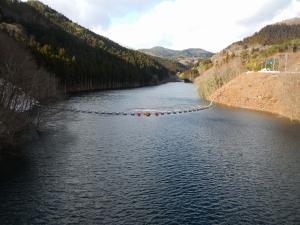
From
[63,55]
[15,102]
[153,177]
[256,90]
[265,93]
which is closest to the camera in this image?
[153,177]

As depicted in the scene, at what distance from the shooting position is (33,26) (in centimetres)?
17000

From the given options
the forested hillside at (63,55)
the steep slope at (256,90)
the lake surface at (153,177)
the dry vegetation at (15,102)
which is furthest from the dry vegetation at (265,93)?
the dry vegetation at (15,102)

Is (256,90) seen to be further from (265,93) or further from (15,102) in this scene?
(15,102)

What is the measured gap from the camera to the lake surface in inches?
1129

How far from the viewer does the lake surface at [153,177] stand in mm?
28688

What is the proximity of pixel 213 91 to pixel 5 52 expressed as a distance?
252 ft

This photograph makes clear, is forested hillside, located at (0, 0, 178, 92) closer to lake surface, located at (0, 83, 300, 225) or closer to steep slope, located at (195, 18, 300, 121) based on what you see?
steep slope, located at (195, 18, 300, 121)

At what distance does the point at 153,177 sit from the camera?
123 feet

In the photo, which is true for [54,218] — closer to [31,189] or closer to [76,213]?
[76,213]

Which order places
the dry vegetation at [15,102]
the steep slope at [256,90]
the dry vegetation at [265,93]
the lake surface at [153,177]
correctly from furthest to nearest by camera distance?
1. the steep slope at [256,90]
2. the dry vegetation at [265,93]
3. the dry vegetation at [15,102]
4. the lake surface at [153,177]

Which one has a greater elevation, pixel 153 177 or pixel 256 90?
pixel 256 90

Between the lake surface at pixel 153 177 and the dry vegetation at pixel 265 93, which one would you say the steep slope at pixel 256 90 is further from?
the lake surface at pixel 153 177

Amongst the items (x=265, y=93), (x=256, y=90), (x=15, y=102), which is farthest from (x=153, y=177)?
(x=256, y=90)

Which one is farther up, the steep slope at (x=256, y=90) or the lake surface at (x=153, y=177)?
the steep slope at (x=256, y=90)
